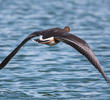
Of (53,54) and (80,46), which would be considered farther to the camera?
(53,54)

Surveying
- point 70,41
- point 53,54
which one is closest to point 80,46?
point 70,41

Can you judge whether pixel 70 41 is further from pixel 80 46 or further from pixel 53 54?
pixel 53 54

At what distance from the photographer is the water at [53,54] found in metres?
8.79

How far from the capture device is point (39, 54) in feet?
40.2

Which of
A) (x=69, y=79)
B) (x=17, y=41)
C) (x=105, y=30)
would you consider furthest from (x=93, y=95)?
(x=105, y=30)

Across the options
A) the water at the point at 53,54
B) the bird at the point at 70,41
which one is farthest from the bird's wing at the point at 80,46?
the water at the point at 53,54

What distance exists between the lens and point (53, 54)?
40.4 ft

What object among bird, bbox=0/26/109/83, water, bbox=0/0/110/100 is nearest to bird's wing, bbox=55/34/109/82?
bird, bbox=0/26/109/83

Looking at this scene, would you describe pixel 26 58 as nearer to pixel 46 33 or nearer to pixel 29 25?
pixel 46 33

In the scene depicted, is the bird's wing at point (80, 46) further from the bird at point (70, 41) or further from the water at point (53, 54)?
the water at point (53, 54)

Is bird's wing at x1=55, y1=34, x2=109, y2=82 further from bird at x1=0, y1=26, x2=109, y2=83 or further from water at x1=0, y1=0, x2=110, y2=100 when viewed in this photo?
water at x1=0, y1=0, x2=110, y2=100

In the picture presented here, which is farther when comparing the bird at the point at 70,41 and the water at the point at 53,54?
the water at the point at 53,54

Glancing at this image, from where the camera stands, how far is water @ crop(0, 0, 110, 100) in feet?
28.8

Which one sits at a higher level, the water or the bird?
the bird
